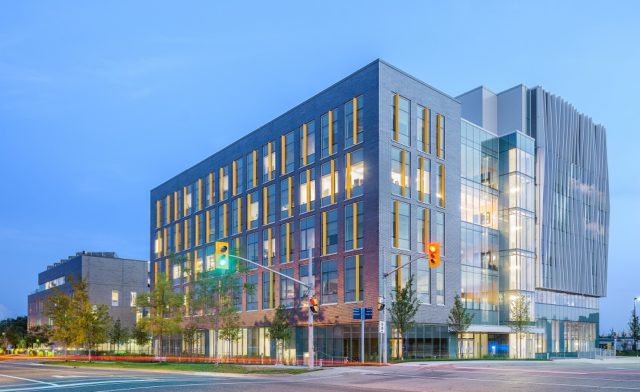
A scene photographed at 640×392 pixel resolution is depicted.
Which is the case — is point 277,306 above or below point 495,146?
below

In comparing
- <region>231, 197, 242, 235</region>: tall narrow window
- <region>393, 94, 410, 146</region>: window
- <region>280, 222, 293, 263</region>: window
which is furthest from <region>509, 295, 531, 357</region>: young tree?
<region>231, 197, 242, 235</region>: tall narrow window

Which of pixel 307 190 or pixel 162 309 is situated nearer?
pixel 162 309

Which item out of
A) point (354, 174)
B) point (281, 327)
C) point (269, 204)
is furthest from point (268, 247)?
point (354, 174)

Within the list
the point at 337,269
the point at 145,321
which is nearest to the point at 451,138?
the point at 337,269

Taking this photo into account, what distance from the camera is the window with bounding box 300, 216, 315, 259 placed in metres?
64.2

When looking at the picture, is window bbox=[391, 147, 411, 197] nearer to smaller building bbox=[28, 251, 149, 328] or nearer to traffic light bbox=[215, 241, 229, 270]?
traffic light bbox=[215, 241, 229, 270]

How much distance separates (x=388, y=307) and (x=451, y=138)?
756 inches

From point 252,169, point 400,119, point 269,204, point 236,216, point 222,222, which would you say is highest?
point 400,119

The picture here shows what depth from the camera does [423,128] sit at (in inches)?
2416

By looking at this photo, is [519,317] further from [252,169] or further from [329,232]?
[252,169]

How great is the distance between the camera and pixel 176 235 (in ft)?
312

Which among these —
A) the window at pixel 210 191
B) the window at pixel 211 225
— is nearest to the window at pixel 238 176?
the window at pixel 210 191

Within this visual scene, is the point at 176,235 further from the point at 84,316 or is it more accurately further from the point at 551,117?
the point at 551,117

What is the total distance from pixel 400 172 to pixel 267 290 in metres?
22.0
